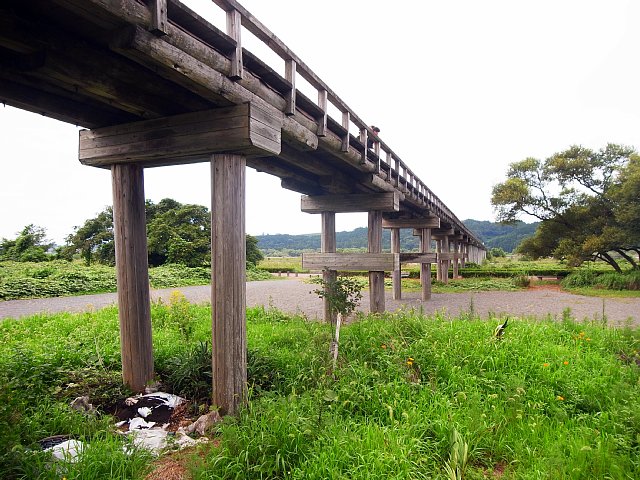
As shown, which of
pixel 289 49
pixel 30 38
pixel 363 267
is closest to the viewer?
pixel 30 38

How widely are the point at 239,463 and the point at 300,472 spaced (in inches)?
21.4

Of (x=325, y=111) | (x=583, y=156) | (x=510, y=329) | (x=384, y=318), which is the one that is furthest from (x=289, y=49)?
(x=583, y=156)

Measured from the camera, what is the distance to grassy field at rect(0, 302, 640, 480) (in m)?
3.14

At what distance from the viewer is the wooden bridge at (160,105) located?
2863 millimetres

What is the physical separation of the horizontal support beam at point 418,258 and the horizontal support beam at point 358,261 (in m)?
4.62

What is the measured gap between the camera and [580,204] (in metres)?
22.7

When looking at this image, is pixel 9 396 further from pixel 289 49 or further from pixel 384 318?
pixel 384 318

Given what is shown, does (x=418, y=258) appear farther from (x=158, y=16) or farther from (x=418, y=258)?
(x=158, y=16)

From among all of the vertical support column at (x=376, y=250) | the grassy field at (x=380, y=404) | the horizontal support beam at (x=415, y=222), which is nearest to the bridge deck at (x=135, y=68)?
the grassy field at (x=380, y=404)

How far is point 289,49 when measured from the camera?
4570mm

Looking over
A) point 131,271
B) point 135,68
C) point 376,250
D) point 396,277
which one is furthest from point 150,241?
point 135,68

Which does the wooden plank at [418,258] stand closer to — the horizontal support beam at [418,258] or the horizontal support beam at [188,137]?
the horizontal support beam at [418,258]

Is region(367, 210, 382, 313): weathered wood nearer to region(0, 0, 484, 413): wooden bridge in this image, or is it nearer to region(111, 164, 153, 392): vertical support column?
region(0, 0, 484, 413): wooden bridge

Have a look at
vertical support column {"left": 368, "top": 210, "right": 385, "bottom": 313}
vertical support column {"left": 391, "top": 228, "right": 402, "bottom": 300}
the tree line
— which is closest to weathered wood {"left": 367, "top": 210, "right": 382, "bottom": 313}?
vertical support column {"left": 368, "top": 210, "right": 385, "bottom": 313}
